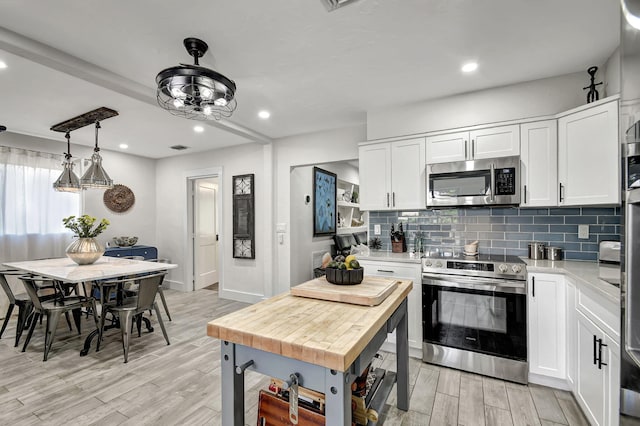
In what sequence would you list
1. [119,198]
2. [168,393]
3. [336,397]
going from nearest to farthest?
[336,397], [168,393], [119,198]

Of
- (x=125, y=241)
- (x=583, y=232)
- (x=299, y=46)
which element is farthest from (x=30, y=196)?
(x=583, y=232)

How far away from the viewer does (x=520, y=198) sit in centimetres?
269

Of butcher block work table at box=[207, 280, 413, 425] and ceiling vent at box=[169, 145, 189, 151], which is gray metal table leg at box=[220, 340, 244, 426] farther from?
ceiling vent at box=[169, 145, 189, 151]

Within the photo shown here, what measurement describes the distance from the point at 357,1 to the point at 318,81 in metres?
1.06

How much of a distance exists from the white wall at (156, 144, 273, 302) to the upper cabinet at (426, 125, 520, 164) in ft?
8.38

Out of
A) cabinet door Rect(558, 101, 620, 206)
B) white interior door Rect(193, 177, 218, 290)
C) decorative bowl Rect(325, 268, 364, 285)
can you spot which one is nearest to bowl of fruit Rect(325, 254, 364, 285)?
decorative bowl Rect(325, 268, 364, 285)

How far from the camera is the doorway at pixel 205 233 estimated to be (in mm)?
5867

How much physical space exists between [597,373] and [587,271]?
2.37 feet

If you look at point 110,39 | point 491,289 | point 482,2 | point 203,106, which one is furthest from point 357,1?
point 491,289

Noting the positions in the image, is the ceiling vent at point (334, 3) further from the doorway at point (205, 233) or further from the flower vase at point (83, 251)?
the doorway at point (205, 233)

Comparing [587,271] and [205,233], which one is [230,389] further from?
[205,233]

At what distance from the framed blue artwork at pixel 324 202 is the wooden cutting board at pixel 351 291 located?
3.44 m

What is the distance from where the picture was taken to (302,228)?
498 centimetres

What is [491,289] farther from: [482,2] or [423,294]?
[482,2]
